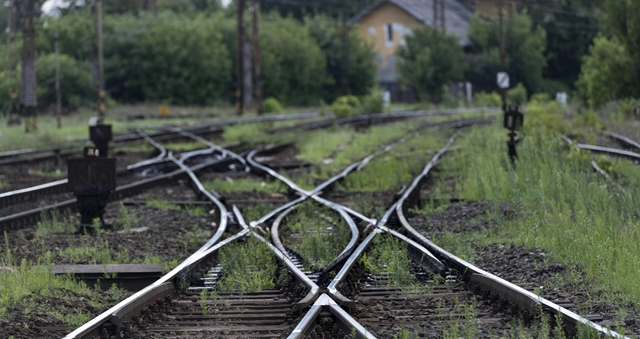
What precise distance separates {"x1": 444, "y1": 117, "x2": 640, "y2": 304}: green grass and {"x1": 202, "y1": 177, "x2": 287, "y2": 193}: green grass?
2.90 m

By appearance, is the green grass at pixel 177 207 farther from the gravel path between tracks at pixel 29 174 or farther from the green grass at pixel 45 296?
the green grass at pixel 45 296

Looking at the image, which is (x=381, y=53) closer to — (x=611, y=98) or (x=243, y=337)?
(x=611, y=98)

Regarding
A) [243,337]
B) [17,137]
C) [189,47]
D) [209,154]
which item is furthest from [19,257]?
[189,47]

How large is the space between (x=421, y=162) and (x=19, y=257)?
9.96 meters

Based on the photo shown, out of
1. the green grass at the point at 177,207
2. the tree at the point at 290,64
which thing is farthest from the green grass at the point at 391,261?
the tree at the point at 290,64

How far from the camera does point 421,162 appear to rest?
1722cm

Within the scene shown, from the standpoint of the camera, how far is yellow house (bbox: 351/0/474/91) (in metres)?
72.4

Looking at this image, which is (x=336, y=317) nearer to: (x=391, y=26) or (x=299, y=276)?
(x=299, y=276)

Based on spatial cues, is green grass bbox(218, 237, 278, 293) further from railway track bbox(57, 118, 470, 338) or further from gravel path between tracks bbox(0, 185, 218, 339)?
gravel path between tracks bbox(0, 185, 218, 339)

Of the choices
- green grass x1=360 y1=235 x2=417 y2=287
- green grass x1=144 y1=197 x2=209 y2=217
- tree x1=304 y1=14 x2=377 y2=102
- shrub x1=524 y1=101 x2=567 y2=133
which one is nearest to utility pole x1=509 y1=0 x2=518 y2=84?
tree x1=304 y1=14 x2=377 y2=102

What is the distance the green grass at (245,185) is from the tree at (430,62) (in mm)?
43920

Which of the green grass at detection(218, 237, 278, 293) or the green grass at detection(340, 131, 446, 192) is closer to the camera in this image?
the green grass at detection(218, 237, 278, 293)

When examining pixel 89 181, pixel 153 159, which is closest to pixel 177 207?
pixel 89 181

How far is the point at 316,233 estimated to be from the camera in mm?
9602
